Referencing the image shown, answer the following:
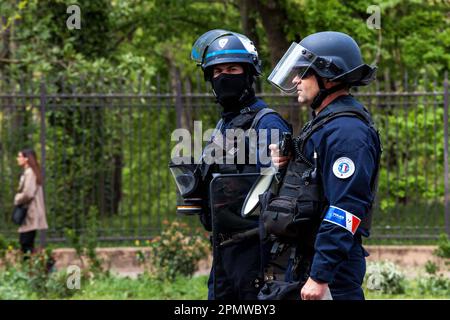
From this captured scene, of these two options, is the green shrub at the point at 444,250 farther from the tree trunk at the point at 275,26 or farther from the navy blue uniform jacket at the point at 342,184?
the navy blue uniform jacket at the point at 342,184

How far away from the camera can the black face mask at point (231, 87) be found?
221 inches

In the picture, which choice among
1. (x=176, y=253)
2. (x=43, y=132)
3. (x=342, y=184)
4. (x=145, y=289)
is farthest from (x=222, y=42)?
(x=43, y=132)

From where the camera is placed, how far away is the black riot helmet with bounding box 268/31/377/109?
185 inches

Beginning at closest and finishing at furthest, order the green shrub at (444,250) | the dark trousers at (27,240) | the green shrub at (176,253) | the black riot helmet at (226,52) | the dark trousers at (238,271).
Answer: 1. the dark trousers at (238,271)
2. the black riot helmet at (226,52)
3. the green shrub at (444,250)
4. the green shrub at (176,253)
5. the dark trousers at (27,240)

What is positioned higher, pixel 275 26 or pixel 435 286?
pixel 275 26

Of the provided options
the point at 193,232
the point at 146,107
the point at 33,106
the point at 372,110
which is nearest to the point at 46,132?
the point at 33,106

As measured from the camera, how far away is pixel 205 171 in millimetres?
5582

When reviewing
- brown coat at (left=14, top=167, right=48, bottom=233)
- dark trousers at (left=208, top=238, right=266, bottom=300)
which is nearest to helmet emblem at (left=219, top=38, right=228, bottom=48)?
dark trousers at (left=208, top=238, right=266, bottom=300)

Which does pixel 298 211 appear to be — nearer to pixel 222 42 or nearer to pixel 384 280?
pixel 222 42

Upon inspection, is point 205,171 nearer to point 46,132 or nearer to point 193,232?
point 193,232

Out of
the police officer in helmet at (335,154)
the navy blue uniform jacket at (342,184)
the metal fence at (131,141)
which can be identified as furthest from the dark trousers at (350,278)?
the metal fence at (131,141)

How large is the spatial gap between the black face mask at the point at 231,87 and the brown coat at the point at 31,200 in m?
8.02

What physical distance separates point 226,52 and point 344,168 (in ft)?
4.65

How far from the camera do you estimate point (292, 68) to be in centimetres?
487
